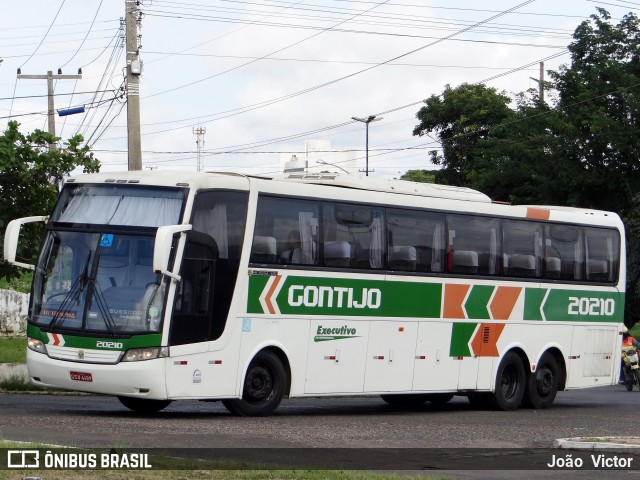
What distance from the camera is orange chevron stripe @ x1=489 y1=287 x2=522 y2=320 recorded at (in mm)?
22531

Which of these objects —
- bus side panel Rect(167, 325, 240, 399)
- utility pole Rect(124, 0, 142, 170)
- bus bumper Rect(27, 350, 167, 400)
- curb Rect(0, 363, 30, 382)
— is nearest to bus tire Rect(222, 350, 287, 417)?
bus side panel Rect(167, 325, 240, 399)

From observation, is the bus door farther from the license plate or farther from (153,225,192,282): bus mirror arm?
the license plate

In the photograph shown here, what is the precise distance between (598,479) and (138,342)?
690 centimetres

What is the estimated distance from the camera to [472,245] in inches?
870

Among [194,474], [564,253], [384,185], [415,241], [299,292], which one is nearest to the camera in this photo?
[194,474]

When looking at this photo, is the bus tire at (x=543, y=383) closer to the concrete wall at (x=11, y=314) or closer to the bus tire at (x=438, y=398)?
the bus tire at (x=438, y=398)

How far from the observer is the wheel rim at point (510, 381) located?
23141mm

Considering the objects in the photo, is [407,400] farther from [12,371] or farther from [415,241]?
[12,371]

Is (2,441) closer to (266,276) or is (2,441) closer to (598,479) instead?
(598,479)

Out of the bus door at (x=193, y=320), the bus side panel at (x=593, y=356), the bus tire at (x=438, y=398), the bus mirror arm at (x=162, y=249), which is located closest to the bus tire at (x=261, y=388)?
the bus door at (x=193, y=320)

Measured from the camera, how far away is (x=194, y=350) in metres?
17.3

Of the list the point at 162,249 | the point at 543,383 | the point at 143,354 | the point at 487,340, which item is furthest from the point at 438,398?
the point at 162,249


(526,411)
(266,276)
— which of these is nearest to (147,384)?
(266,276)

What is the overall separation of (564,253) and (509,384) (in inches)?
108
